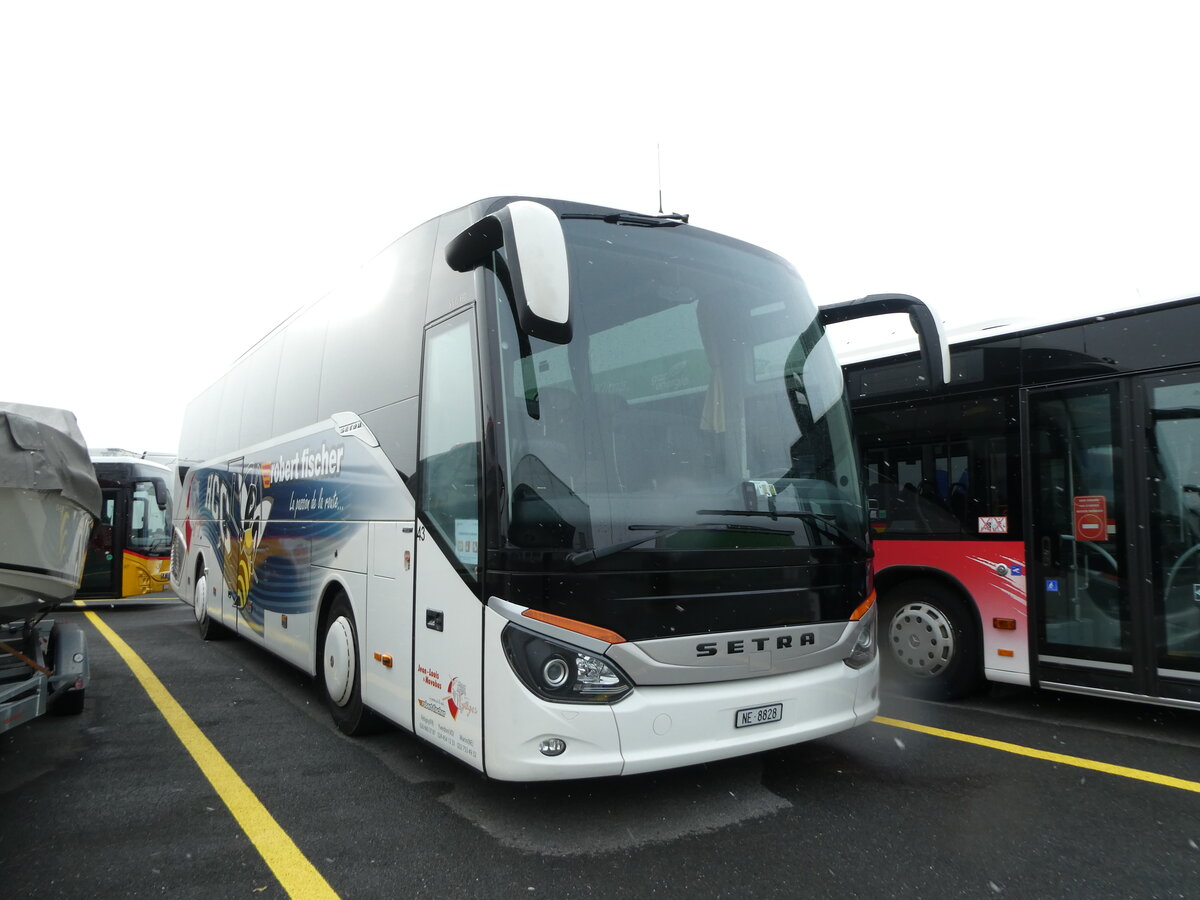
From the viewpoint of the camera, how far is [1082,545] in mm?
5965

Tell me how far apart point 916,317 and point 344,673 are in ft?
14.3

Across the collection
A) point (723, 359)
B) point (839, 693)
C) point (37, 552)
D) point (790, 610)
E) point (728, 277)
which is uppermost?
point (728, 277)

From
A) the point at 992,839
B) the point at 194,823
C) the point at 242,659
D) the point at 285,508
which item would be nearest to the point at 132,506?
the point at 242,659

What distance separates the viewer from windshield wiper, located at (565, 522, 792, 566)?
3.76 m

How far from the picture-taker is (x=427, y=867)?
11.7ft

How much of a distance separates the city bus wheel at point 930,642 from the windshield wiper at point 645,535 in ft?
11.0

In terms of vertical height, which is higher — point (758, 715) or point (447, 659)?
point (447, 659)

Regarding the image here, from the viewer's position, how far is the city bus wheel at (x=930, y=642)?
661cm

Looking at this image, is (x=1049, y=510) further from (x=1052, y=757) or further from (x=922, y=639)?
(x=1052, y=757)

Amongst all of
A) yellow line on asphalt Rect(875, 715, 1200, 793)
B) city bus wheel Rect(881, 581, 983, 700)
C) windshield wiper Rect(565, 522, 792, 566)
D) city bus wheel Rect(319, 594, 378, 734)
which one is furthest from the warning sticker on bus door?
city bus wheel Rect(319, 594, 378, 734)

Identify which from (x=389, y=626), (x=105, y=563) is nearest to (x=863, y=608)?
(x=389, y=626)

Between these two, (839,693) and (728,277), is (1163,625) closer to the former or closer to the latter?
(839,693)

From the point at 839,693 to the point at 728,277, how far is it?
2.32 metres

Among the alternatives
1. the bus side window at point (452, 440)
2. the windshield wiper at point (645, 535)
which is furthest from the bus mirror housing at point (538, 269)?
the windshield wiper at point (645, 535)
